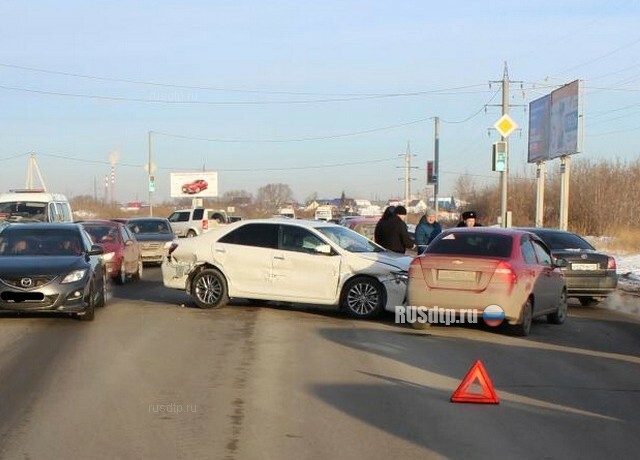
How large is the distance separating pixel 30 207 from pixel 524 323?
15136 millimetres

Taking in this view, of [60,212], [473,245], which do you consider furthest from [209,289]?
[60,212]

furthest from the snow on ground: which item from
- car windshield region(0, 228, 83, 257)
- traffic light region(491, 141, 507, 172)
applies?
car windshield region(0, 228, 83, 257)

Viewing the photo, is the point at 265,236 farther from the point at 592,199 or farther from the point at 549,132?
the point at 592,199

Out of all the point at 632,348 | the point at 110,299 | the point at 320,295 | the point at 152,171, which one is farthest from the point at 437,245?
the point at 152,171

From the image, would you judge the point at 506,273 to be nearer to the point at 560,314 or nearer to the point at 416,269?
the point at 416,269

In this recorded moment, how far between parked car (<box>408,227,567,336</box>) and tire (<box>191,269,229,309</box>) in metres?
3.55

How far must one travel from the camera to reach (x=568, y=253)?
603 inches

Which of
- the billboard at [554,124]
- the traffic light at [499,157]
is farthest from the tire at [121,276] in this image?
the billboard at [554,124]

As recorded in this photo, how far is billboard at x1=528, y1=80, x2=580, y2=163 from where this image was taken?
121 feet

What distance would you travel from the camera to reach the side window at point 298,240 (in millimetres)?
13086

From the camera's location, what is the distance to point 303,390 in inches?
296

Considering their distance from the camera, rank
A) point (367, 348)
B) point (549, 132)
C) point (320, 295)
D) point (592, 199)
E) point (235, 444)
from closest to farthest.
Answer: point (235, 444)
point (367, 348)
point (320, 295)
point (549, 132)
point (592, 199)

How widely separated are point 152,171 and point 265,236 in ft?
147

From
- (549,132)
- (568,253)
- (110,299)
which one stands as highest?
(549,132)
